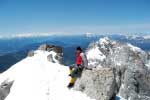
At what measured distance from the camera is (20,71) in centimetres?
4241

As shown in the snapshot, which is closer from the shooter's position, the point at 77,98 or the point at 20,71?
the point at 77,98

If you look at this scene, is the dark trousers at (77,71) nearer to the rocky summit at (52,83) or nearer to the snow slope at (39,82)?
the rocky summit at (52,83)

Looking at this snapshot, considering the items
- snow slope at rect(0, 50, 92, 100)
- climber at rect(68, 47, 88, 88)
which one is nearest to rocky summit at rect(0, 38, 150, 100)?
snow slope at rect(0, 50, 92, 100)

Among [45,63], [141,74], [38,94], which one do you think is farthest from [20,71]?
[141,74]

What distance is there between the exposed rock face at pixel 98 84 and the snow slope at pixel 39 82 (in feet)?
2.68

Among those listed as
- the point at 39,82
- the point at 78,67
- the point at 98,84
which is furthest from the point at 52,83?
the point at 98,84

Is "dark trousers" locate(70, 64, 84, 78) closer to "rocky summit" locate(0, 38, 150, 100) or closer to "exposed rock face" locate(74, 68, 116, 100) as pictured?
"rocky summit" locate(0, 38, 150, 100)

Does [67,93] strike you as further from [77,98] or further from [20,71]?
[20,71]

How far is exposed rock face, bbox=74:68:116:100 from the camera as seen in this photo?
104 feet

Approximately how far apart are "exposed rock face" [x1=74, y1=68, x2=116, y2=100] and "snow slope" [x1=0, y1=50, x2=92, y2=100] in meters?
0.82

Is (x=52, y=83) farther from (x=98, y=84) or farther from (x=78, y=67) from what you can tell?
(x=98, y=84)

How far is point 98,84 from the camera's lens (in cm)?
3253

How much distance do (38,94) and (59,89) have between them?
7.68 feet

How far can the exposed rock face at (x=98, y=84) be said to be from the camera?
1252 inches
